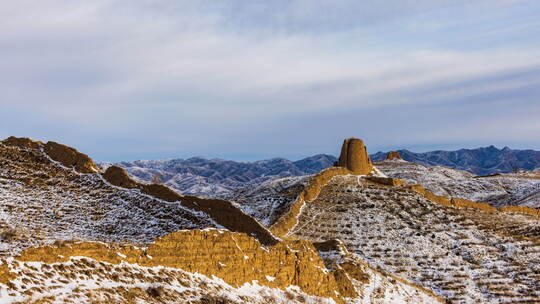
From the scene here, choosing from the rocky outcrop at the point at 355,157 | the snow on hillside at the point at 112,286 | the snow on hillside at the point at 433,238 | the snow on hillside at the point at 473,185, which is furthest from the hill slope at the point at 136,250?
the snow on hillside at the point at 473,185

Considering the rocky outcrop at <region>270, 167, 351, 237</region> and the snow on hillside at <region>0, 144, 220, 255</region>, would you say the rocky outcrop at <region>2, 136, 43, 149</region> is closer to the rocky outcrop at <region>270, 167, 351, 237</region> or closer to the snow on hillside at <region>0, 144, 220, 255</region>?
the snow on hillside at <region>0, 144, 220, 255</region>

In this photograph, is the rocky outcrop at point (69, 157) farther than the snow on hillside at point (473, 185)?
No

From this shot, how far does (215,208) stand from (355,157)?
39.5 metres

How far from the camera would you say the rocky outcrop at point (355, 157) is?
70312 millimetres

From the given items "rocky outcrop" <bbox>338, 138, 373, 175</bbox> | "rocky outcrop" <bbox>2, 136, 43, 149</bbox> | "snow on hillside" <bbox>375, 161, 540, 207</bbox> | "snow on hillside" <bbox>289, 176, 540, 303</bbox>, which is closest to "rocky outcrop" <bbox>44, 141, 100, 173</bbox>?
"rocky outcrop" <bbox>2, 136, 43, 149</bbox>

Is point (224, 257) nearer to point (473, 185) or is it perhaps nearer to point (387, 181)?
point (387, 181)

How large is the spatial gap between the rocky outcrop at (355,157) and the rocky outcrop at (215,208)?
37.5 meters

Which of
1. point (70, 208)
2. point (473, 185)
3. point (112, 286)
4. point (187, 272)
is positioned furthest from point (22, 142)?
point (473, 185)

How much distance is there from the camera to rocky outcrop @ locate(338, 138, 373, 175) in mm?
70312

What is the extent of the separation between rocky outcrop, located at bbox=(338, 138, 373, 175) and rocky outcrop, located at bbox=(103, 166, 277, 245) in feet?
Answer: 123

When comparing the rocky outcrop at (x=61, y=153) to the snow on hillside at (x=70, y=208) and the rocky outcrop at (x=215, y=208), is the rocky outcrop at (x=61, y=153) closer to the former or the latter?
the snow on hillside at (x=70, y=208)

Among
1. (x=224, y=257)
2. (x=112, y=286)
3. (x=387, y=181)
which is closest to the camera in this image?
(x=112, y=286)

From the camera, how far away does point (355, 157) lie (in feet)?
232

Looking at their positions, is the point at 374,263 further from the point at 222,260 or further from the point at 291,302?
the point at 222,260
